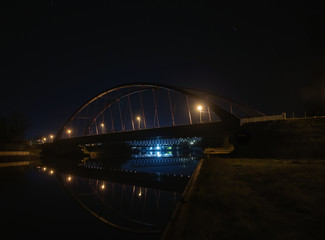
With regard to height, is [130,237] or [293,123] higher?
[293,123]

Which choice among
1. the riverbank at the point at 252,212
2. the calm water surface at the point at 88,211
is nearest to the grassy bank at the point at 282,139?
the calm water surface at the point at 88,211

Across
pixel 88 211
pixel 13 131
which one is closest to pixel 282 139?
pixel 88 211

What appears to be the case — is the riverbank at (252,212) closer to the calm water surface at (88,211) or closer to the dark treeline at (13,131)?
the calm water surface at (88,211)

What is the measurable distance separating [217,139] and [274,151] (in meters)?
41.4

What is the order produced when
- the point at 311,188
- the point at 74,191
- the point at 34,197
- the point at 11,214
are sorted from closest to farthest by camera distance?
the point at 311,188
the point at 11,214
the point at 34,197
the point at 74,191

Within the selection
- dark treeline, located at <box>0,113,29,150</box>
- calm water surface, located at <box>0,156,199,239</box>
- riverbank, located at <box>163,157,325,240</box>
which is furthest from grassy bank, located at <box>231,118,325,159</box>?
dark treeline, located at <box>0,113,29,150</box>

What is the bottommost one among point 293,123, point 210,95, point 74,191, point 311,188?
point 74,191

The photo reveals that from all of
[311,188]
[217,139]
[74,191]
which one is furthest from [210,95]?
[311,188]

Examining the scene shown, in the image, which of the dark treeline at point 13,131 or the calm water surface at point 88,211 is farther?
the dark treeline at point 13,131

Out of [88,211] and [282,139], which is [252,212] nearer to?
[88,211]

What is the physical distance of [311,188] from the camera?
835cm

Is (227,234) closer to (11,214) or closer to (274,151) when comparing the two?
(11,214)

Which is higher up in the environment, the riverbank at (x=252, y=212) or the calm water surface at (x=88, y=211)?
the riverbank at (x=252, y=212)

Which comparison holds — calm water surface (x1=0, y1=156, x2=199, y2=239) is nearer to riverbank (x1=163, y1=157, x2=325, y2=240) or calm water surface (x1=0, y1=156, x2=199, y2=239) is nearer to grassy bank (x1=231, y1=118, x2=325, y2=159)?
riverbank (x1=163, y1=157, x2=325, y2=240)
